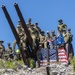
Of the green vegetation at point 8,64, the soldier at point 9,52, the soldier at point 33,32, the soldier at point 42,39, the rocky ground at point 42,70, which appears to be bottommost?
the rocky ground at point 42,70

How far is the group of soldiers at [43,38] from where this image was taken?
2569 cm

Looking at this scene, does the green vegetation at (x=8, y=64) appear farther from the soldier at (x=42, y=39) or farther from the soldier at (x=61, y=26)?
the soldier at (x=61, y=26)

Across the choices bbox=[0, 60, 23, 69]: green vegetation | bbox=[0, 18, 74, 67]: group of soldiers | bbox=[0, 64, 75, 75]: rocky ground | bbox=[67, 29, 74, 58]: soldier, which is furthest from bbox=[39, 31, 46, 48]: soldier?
bbox=[0, 60, 23, 69]: green vegetation

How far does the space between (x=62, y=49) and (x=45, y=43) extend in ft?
3.75

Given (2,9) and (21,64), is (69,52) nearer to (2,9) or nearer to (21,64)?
(21,64)

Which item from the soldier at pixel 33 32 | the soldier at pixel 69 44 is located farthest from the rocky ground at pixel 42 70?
the soldier at pixel 33 32

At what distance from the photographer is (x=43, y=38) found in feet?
88.0

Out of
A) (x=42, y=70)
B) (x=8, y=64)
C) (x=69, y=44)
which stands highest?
(x=69, y=44)

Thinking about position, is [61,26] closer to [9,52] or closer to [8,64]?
[9,52]

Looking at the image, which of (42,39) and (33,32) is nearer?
(42,39)

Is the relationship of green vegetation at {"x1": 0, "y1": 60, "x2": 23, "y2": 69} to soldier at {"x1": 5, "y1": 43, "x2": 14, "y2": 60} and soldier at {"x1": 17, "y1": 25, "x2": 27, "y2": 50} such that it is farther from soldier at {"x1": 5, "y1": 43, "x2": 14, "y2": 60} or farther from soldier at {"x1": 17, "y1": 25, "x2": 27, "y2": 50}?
soldier at {"x1": 17, "y1": 25, "x2": 27, "y2": 50}

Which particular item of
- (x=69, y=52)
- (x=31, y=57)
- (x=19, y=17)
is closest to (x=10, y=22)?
(x=19, y=17)

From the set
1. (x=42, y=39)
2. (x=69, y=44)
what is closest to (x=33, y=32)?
(x=42, y=39)

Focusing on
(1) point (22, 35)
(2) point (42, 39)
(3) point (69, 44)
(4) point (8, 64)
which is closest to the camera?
(4) point (8, 64)
